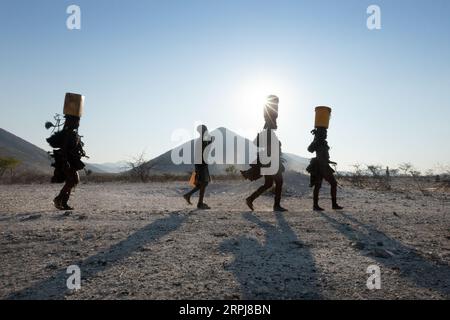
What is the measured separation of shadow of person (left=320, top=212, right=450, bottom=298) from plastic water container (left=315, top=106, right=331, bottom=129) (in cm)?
352

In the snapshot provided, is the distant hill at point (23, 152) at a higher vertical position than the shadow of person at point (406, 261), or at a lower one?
higher

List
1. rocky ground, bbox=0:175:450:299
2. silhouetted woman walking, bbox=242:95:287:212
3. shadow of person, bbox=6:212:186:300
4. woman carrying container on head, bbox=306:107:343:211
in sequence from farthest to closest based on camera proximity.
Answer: woman carrying container on head, bbox=306:107:343:211
silhouetted woman walking, bbox=242:95:287:212
rocky ground, bbox=0:175:450:299
shadow of person, bbox=6:212:186:300

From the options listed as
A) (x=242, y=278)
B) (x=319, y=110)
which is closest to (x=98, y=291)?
(x=242, y=278)

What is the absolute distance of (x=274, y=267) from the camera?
4.11 metres

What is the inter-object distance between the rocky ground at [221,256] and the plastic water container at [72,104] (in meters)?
2.18

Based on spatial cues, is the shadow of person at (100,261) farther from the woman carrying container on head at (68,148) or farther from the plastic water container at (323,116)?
the plastic water container at (323,116)

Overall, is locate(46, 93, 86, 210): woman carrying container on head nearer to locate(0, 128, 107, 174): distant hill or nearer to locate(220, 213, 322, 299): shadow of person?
locate(220, 213, 322, 299): shadow of person

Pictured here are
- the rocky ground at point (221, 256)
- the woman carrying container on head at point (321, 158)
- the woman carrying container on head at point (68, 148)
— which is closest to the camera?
the rocky ground at point (221, 256)

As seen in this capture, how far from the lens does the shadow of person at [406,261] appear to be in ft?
12.5

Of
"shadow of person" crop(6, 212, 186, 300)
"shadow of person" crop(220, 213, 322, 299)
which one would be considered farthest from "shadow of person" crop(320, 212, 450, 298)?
"shadow of person" crop(6, 212, 186, 300)

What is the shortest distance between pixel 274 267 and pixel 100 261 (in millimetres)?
1703

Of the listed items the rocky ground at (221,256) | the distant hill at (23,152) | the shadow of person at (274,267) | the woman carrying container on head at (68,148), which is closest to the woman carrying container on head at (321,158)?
the rocky ground at (221,256)

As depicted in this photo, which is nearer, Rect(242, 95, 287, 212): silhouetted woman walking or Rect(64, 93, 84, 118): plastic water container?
Rect(64, 93, 84, 118): plastic water container

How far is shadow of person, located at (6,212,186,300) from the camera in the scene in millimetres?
3391
